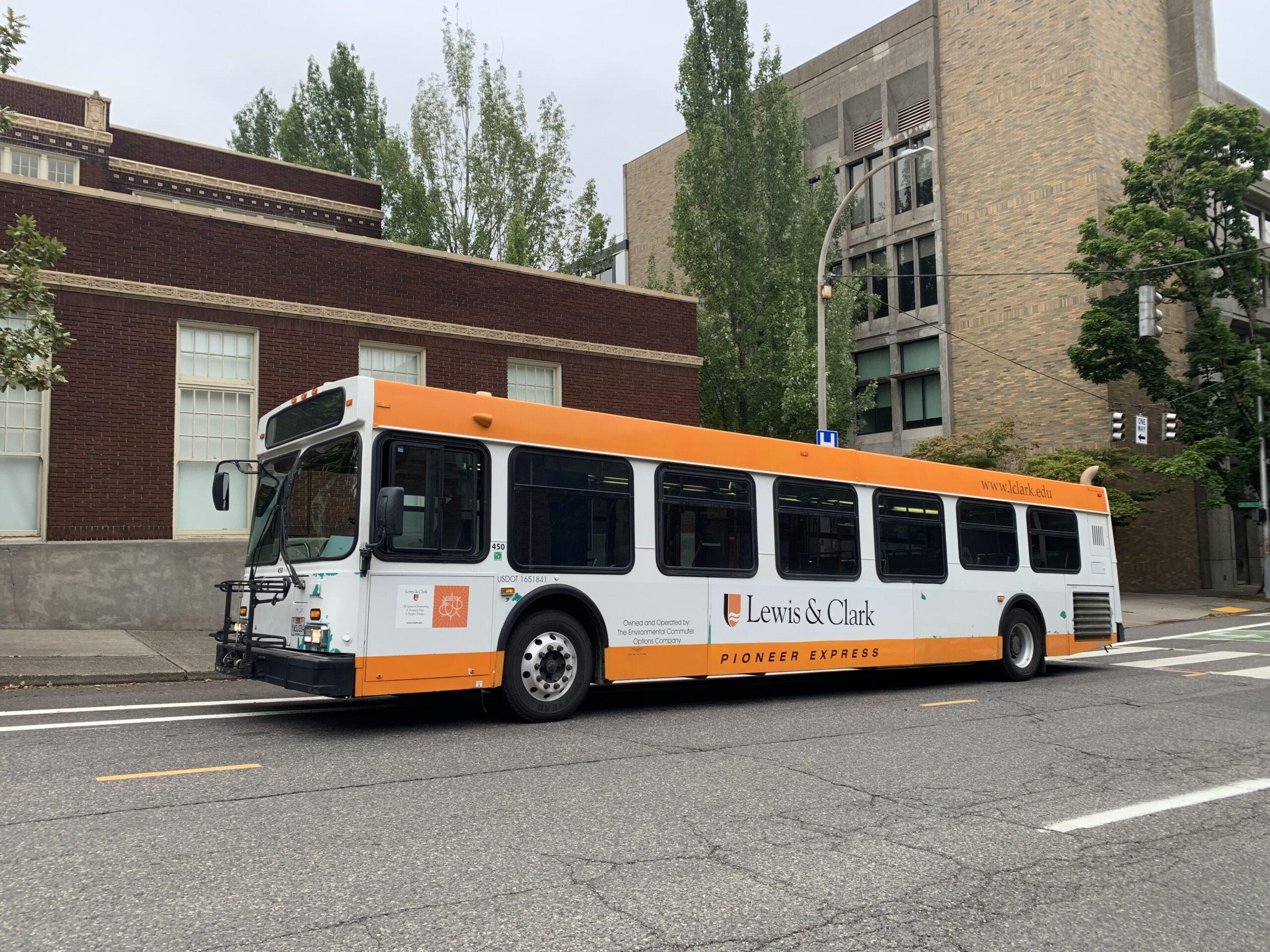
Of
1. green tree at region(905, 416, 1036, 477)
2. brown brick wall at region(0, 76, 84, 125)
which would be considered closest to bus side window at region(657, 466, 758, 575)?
brown brick wall at region(0, 76, 84, 125)

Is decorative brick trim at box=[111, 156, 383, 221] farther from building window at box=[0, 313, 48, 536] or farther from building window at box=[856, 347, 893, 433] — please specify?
building window at box=[856, 347, 893, 433]

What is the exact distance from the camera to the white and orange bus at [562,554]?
318 inches

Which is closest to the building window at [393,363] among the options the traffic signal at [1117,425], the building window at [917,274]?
the traffic signal at [1117,425]

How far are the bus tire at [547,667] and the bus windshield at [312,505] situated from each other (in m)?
1.77

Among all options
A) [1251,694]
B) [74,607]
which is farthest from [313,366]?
[1251,694]

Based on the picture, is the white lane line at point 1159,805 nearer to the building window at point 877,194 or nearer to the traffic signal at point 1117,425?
the traffic signal at point 1117,425

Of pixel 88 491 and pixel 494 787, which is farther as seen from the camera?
pixel 88 491

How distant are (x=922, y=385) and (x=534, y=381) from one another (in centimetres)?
2408

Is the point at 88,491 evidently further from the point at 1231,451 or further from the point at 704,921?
the point at 1231,451

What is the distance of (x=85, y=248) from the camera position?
15219 millimetres

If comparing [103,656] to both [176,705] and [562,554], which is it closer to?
[176,705]

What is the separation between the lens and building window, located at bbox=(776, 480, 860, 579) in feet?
36.2

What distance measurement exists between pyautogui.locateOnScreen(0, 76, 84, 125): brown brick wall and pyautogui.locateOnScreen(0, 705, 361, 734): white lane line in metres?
19.4

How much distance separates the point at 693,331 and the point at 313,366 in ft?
29.5
